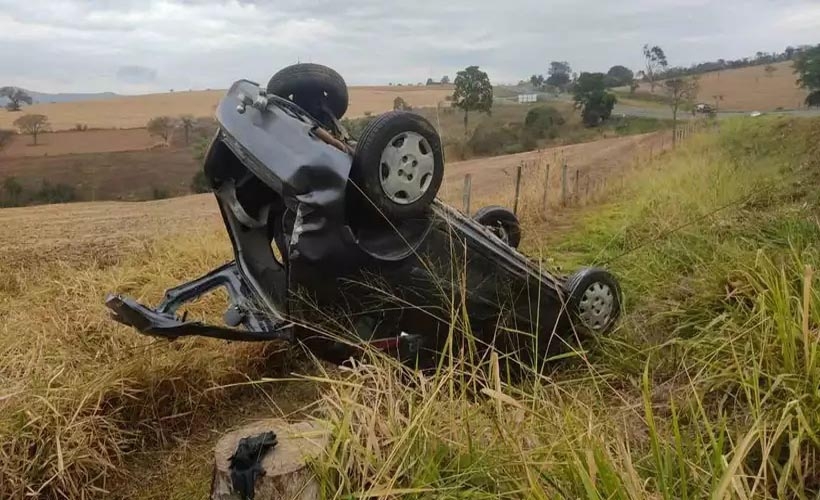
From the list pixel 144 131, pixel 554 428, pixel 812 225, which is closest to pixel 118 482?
pixel 554 428

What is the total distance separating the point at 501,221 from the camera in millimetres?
6109

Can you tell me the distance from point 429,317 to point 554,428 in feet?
4.28

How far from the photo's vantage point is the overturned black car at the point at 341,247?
129 inches

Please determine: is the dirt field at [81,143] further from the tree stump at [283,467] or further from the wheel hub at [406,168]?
the tree stump at [283,467]

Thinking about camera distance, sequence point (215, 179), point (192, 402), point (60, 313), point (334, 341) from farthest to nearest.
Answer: point (60, 313)
point (192, 402)
point (215, 179)
point (334, 341)

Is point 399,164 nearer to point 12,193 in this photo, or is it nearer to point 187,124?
point 12,193

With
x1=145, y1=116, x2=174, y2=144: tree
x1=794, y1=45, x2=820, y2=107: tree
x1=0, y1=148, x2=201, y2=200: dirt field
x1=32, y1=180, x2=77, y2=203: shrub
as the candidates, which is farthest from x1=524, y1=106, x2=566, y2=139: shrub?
x1=32, y1=180, x2=77, y2=203: shrub

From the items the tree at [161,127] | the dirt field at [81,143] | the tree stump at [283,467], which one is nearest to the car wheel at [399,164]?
the tree stump at [283,467]

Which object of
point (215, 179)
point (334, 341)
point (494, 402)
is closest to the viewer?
point (494, 402)

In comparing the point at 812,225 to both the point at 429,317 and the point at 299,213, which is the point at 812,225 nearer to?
the point at 429,317

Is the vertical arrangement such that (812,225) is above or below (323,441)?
above

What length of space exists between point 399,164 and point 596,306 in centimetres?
190

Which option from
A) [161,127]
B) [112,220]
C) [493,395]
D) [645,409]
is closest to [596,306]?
[645,409]

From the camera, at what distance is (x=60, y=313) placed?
195 inches
